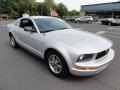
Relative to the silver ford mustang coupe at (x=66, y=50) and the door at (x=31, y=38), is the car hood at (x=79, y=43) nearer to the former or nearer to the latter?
the silver ford mustang coupe at (x=66, y=50)

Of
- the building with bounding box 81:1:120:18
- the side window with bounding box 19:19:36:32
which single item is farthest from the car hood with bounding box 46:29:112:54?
the building with bounding box 81:1:120:18

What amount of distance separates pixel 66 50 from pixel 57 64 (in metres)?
0.59

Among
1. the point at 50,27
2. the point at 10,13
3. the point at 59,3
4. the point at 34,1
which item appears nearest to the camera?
the point at 50,27

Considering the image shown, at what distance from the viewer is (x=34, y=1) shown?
5072 centimetres

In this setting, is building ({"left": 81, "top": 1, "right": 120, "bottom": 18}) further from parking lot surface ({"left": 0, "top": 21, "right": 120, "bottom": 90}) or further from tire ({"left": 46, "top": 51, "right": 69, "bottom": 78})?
tire ({"left": 46, "top": 51, "right": 69, "bottom": 78})

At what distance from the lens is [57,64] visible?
375 centimetres

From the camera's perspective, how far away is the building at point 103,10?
41562 millimetres

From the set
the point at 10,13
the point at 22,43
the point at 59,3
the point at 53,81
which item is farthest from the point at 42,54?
the point at 59,3

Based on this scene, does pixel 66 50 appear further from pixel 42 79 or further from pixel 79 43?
pixel 42 79

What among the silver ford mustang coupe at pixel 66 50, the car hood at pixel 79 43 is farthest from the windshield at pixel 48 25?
the car hood at pixel 79 43

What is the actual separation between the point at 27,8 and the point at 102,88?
159ft

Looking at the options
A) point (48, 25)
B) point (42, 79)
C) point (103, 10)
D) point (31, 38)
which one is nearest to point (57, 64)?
point (42, 79)

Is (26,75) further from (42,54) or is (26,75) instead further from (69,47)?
(69,47)

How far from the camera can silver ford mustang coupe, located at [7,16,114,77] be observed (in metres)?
3.25
